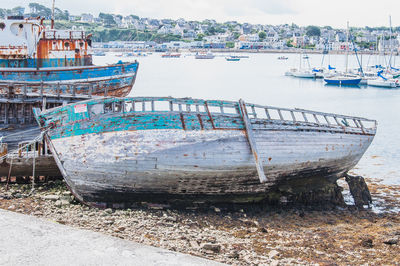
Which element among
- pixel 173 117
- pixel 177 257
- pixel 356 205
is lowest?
pixel 356 205

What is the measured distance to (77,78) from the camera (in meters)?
24.4

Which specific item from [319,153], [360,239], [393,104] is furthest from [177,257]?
[393,104]

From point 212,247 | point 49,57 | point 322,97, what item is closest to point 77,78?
point 49,57

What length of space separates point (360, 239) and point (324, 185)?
339cm

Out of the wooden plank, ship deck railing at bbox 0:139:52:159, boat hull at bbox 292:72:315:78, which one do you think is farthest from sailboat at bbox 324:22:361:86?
ship deck railing at bbox 0:139:52:159

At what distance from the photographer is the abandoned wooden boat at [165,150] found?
40.7 ft

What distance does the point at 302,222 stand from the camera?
12875mm

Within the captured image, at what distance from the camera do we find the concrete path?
7066mm

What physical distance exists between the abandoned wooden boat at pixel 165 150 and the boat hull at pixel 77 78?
9.22 m

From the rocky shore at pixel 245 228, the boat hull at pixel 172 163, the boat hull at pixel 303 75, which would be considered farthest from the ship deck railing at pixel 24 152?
the boat hull at pixel 303 75

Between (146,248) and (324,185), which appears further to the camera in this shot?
(324,185)

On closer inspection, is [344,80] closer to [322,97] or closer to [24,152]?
[322,97]

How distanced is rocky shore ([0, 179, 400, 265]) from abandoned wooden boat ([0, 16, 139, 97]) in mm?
10441

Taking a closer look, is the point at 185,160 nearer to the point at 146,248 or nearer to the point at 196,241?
the point at 196,241
